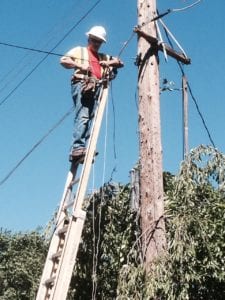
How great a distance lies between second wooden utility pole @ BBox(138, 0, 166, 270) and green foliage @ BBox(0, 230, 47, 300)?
13228 mm

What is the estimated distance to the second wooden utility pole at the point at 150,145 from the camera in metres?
5.71

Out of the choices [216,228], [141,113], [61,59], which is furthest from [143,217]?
[61,59]

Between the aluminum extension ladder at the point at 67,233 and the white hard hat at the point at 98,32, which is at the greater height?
the white hard hat at the point at 98,32

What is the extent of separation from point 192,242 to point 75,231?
1.14m

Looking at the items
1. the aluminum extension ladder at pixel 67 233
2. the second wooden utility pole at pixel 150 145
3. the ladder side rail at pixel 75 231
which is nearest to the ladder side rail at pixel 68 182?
the aluminum extension ladder at pixel 67 233

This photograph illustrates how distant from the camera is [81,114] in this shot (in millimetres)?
6297

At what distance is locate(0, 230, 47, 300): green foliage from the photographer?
19.8 m

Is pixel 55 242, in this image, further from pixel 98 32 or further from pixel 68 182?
pixel 98 32

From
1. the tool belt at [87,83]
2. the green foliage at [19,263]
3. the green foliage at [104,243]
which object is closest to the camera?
the tool belt at [87,83]

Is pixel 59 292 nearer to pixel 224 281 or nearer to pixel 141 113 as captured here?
pixel 224 281

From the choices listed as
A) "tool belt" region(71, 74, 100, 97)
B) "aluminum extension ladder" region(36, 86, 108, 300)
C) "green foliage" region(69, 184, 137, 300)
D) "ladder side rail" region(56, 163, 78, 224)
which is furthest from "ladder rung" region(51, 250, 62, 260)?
"tool belt" region(71, 74, 100, 97)

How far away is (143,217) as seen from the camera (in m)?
5.83

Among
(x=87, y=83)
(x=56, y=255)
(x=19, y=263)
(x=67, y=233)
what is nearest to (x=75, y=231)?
(x=67, y=233)

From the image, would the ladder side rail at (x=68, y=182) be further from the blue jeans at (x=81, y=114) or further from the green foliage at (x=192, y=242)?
the green foliage at (x=192, y=242)
